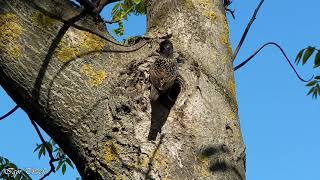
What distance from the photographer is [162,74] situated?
5.54 feet

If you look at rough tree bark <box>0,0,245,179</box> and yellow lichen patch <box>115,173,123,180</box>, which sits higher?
rough tree bark <box>0,0,245,179</box>

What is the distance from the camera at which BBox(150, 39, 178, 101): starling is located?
1.69m

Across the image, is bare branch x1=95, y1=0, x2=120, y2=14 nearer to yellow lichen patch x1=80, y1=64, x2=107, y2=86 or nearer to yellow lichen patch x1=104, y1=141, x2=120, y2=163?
yellow lichen patch x1=80, y1=64, x2=107, y2=86

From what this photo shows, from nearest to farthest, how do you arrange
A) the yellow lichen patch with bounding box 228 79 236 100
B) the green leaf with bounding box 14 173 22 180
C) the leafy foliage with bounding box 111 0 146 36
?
the yellow lichen patch with bounding box 228 79 236 100
the leafy foliage with bounding box 111 0 146 36
the green leaf with bounding box 14 173 22 180

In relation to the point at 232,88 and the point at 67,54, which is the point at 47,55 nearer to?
the point at 67,54

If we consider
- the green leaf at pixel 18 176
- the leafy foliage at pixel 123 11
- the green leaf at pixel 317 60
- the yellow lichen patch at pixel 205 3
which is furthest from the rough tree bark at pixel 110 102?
the green leaf at pixel 18 176

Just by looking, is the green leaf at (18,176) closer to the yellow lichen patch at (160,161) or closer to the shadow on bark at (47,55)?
the shadow on bark at (47,55)

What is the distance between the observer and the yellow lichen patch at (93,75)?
5.50ft

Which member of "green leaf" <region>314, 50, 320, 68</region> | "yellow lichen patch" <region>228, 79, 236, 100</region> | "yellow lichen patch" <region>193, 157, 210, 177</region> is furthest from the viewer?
"green leaf" <region>314, 50, 320, 68</region>

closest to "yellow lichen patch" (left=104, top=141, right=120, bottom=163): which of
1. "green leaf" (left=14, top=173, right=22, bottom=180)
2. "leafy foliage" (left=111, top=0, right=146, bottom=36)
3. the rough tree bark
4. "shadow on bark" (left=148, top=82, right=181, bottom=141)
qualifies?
the rough tree bark

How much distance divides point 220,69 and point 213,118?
223mm

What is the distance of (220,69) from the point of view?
182 cm

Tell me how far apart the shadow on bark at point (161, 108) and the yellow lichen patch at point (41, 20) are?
0.41 m

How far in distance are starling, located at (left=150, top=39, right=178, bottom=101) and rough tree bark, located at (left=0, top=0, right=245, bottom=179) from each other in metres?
0.03
